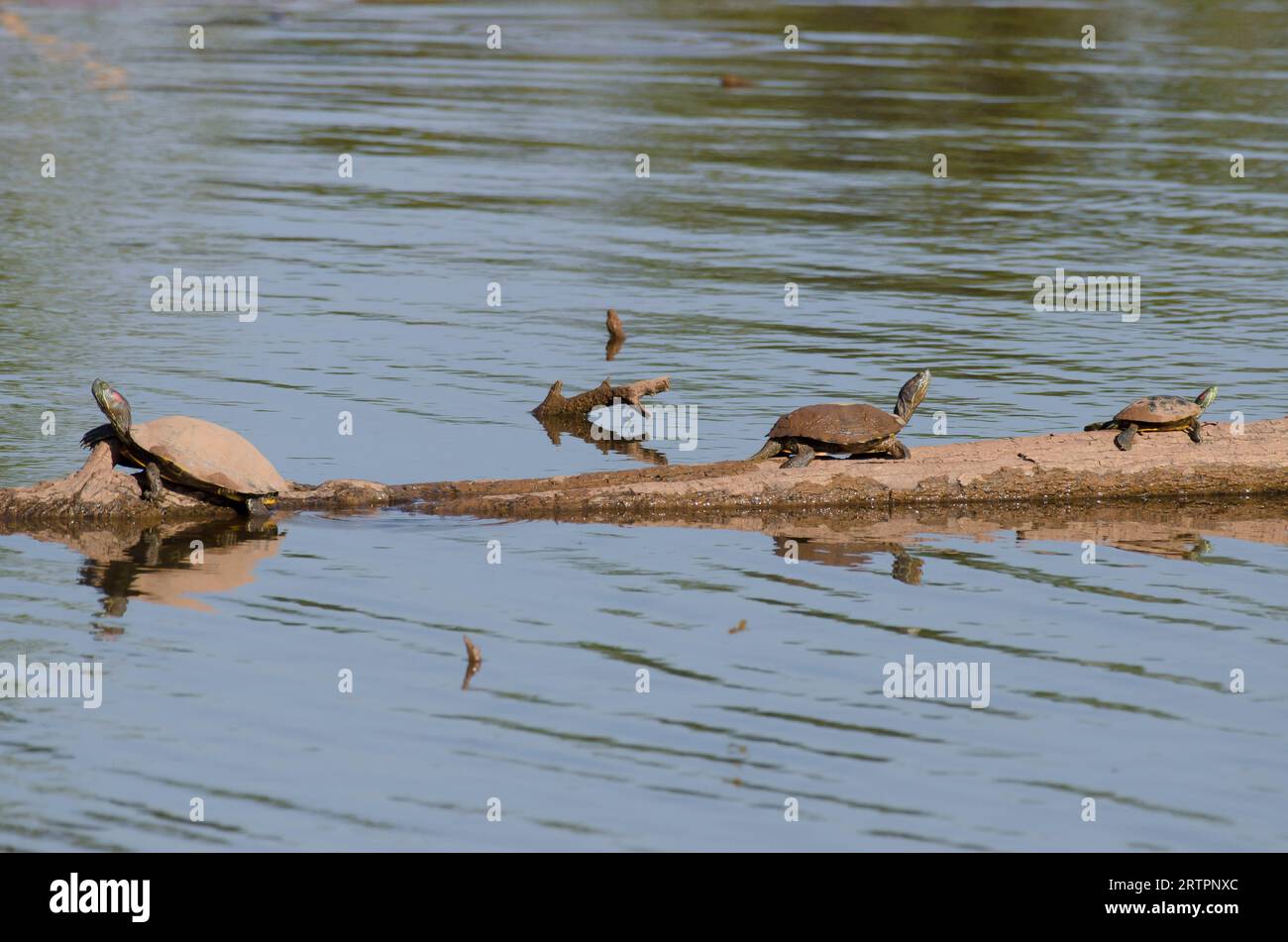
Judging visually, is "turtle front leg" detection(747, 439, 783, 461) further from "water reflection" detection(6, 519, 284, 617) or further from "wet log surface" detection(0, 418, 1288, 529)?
"water reflection" detection(6, 519, 284, 617)

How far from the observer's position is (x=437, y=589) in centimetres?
1341

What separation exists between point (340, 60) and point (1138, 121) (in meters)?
18.3

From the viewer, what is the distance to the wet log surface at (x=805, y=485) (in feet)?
48.6

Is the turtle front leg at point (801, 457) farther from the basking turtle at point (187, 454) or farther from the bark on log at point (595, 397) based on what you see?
the basking turtle at point (187, 454)

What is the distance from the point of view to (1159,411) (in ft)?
50.3

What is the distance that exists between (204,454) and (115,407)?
2.27 feet

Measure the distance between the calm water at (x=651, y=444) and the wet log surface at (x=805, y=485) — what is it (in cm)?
27

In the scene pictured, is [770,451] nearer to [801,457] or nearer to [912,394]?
[801,457]

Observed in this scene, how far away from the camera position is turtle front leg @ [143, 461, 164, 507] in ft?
48.1

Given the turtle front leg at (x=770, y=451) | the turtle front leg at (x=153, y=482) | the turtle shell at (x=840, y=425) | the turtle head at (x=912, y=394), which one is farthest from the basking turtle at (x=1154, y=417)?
the turtle front leg at (x=153, y=482)

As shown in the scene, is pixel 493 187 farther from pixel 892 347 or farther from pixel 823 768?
pixel 823 768

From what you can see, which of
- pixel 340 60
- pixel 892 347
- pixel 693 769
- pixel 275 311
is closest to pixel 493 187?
pixel 275 311

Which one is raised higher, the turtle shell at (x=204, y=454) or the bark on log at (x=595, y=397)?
the bark on log at (x=595, y=397)

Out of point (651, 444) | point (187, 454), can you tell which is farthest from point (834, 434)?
point (187, 454)
